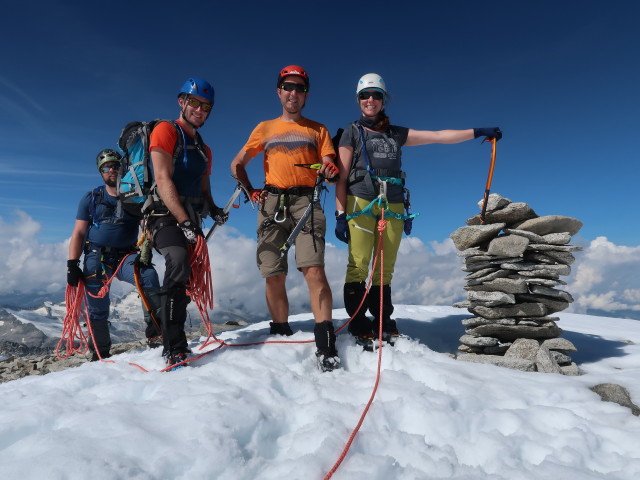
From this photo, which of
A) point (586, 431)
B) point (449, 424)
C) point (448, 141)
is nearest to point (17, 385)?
point (449, 424)

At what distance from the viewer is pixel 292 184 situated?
17.8ft

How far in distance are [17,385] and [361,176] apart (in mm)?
4837

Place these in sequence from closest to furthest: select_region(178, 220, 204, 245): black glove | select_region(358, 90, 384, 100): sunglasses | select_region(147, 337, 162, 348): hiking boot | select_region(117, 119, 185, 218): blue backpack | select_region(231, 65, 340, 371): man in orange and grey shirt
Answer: select_region(178, 220, 204, 245): black glove
select_region(117, 119, 185, 218): blue backpack
select_region(231, 65, 340, 371): man in orange and grey shirt
select_region(358, 90, 384, 100): sunglasses
select_region(147, 337, 162, 348): hiking boot

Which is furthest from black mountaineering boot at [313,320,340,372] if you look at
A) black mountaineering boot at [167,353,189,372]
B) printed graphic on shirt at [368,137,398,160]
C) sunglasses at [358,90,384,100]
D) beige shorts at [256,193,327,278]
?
sunglasses at [358,90,384,100]

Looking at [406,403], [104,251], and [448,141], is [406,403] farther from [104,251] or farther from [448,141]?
[104,251]

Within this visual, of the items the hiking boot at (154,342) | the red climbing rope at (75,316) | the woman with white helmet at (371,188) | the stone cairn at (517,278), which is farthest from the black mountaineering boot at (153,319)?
the stone cairn at (517,278)

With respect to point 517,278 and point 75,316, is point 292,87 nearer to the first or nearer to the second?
→ point 75,316

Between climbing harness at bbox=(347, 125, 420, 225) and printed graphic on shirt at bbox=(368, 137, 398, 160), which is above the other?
printed graphic on shirt at bbox=(368, 137, 398, 160)

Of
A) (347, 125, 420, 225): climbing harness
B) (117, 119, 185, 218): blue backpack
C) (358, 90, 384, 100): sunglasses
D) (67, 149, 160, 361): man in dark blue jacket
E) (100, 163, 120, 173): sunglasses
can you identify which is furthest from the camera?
(100, 163, 120, 173): sunglasses

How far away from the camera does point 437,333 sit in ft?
28.9

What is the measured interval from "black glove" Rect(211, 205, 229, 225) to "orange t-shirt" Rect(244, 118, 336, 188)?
0.80 m

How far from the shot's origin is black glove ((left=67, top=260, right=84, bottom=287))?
6441 mm

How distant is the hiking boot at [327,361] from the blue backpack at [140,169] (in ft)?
8.83

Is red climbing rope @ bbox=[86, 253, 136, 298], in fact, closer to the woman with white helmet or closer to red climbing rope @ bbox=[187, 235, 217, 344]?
red climbing rope @ bbox=[187, 235, 217, 344]
